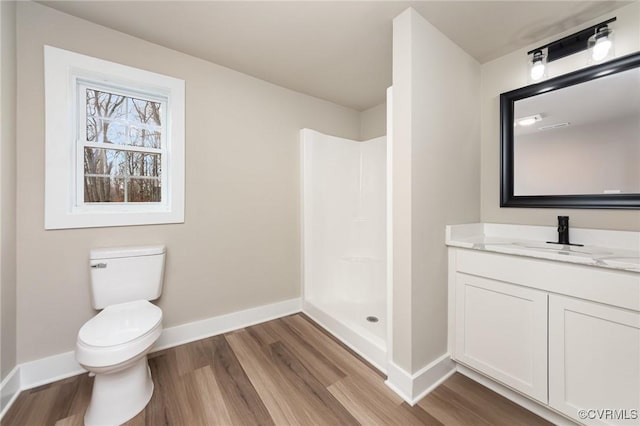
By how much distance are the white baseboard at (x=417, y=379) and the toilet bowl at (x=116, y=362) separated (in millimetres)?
1406

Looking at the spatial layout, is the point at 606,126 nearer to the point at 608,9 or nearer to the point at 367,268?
the point at 608,9

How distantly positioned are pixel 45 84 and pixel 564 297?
10.2ft

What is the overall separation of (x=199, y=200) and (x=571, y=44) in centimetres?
276

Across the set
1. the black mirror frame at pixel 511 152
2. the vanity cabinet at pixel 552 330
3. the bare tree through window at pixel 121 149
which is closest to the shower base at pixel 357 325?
the vanity cabinet at pixel 552 330

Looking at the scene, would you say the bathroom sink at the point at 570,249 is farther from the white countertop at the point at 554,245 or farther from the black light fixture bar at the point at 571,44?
the black light fixture bar at the point at 571,44

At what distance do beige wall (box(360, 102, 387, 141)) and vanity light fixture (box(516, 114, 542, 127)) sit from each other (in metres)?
1.26

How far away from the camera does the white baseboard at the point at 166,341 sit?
137cm

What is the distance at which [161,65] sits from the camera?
1.79 metres

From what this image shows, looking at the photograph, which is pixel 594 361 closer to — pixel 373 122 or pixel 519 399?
pixel 519 399

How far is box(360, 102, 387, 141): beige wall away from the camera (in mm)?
2752

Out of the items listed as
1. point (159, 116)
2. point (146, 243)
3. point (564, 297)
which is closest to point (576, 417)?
point (564, 297)

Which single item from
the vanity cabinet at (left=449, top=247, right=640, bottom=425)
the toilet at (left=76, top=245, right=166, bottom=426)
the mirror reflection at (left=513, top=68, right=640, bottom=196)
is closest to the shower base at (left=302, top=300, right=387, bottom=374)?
the vanity cabinet at (left=449, top=247, right=640, bottom=425)

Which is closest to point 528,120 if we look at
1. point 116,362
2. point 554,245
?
point 554,245

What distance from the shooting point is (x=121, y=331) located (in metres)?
1.29
